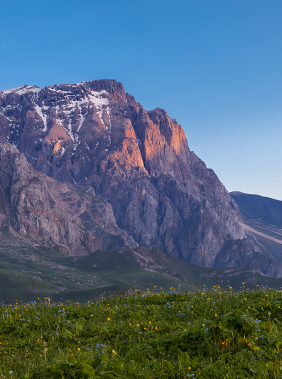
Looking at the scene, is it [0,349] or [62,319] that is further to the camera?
[62,319]

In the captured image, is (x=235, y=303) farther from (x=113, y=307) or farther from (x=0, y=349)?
(x=0, y=349)

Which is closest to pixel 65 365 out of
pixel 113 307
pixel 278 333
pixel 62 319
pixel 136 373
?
pixel 136 373

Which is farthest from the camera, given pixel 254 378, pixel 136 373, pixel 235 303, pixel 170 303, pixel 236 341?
pixel 170 303

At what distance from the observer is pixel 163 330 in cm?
1030

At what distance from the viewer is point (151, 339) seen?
911cm

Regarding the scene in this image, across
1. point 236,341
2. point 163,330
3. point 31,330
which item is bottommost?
point 31,330

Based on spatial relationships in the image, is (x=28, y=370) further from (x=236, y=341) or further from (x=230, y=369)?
(x=236, y=341)

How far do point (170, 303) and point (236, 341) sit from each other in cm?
596

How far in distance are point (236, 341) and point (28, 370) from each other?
17.5 feet

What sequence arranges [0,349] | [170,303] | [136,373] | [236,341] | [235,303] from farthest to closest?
[170,303], [235,303], [0,349], [236,341], [136,373]

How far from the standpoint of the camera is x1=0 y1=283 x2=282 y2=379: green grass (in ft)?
23.4

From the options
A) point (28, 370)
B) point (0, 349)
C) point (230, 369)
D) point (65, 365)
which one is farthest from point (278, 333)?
point (0, 349)

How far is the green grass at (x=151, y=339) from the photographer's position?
712cm

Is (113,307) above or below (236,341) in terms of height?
below
